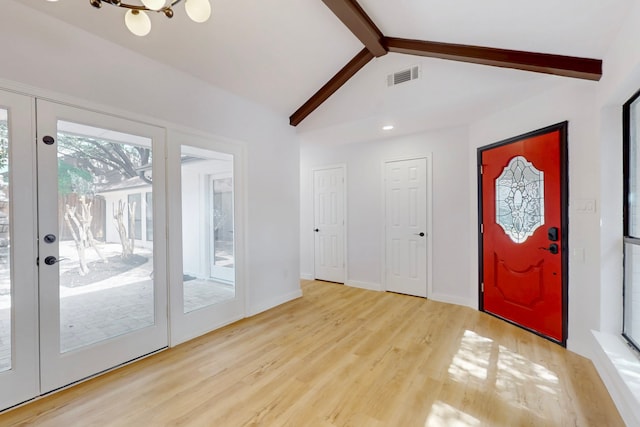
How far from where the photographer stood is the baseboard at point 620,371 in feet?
5.11

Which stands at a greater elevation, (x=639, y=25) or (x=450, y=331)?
(x=639, y=25)

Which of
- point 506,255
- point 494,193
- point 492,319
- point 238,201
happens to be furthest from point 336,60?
point 492,319

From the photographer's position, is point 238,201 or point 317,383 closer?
point 317,383

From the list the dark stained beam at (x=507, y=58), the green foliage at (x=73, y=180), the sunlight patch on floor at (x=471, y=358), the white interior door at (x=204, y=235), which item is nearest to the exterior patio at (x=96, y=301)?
the white interior door at (x=204, y=235)

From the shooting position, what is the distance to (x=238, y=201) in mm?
3342

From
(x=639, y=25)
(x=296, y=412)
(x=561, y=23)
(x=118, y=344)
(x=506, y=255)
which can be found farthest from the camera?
(x=506, y=255)

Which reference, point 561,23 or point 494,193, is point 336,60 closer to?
point 561,23

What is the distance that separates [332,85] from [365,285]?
9.96 feet

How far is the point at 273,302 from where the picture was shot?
3756 millimetres

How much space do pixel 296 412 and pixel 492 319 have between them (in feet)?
8.52

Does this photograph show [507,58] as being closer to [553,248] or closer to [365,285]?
[553,248]

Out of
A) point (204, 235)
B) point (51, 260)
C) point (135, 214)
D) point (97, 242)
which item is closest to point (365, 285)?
point (204, 235)

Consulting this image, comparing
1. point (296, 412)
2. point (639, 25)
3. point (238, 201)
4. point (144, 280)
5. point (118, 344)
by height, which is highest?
point (639, 25)

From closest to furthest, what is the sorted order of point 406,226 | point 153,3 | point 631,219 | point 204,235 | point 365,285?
point 153,3 → point 631,219 → point 204,235 → point 406,226 → point 365,285
